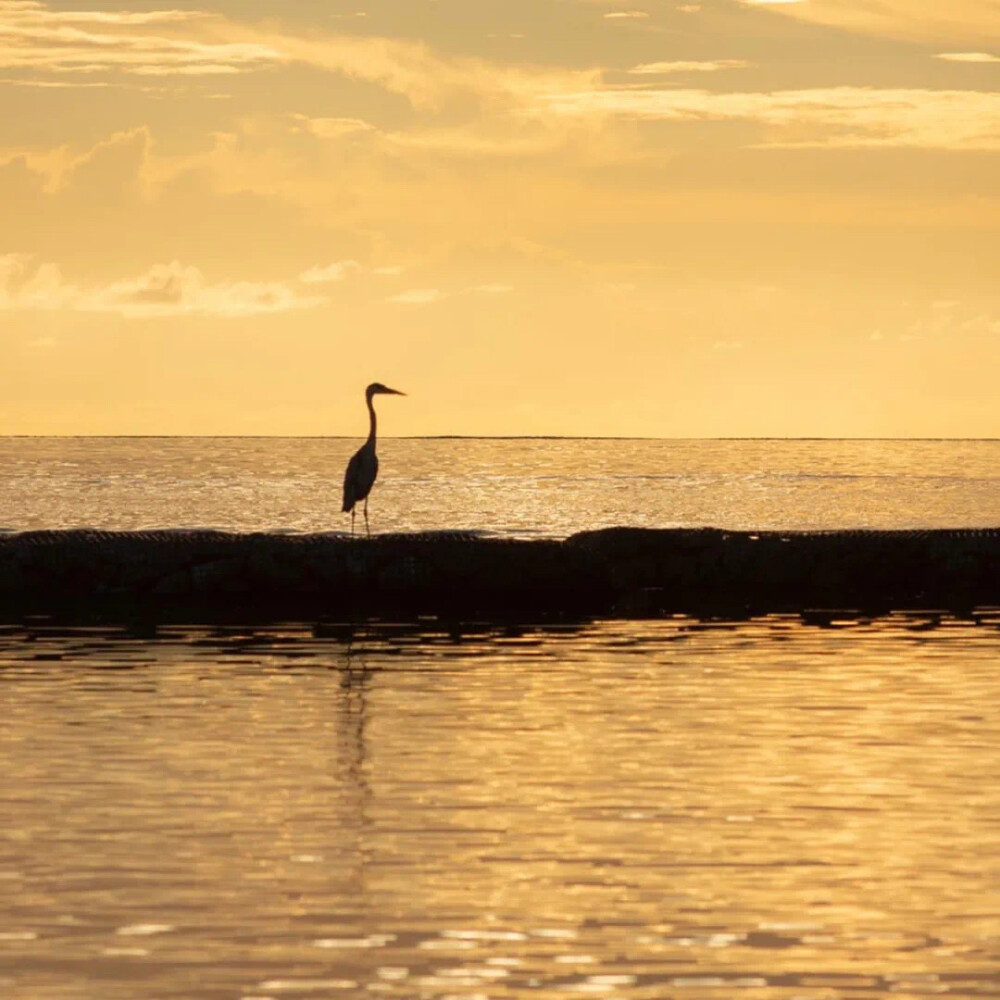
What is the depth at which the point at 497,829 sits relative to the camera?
1316 centimetres

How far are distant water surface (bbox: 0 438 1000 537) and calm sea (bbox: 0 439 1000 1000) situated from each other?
94.2 ft

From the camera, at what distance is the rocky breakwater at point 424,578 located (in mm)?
29094

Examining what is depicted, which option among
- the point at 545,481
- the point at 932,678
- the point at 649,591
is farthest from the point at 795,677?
the point at 545,481

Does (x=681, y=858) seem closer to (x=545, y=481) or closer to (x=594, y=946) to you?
(x=594, y=946)

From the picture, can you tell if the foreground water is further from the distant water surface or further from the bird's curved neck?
the distant water surface

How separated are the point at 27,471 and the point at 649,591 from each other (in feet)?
284

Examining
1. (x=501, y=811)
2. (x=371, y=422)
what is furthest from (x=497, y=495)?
(x=501, y=811)

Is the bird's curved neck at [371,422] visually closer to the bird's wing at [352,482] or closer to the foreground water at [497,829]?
the bird's wing at [352,482]

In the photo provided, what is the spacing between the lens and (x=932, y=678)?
67.9 ft

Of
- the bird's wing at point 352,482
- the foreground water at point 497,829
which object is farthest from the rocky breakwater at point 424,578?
the foreground water at point 497,829

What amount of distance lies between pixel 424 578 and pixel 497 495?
190 feet

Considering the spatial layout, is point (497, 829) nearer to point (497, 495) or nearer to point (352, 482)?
point (352, 482)

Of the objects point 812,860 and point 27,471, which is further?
point 27,471

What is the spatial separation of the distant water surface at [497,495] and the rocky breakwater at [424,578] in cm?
1903
